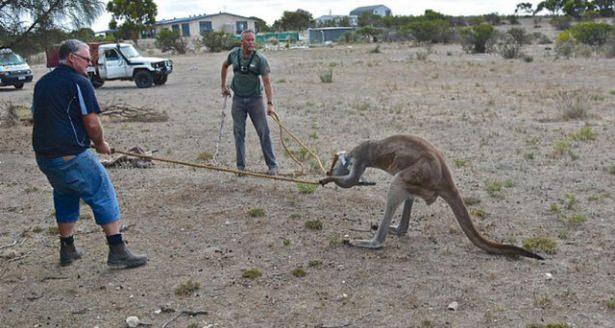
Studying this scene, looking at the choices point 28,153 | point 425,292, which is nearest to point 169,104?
point 28,153

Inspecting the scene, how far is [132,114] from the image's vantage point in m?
15.6

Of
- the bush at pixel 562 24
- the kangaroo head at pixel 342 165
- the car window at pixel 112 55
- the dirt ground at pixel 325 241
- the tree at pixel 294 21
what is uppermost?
the tree at pixel 294 21

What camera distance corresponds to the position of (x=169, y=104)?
18.8m

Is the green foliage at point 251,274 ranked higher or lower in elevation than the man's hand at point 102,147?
lower

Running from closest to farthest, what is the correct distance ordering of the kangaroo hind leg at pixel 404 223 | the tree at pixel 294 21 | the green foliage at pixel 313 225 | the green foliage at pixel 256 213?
the kangaroo hind leg at pixel 404 223, the green foliage at pixel 313 225, the green foliage at pixel 256 213, the tree at pixel 294 21

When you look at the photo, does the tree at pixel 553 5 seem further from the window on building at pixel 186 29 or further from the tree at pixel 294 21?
the window on building at pixel 186 29

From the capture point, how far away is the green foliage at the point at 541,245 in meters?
6.39

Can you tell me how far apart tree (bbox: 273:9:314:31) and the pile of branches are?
73219 millimetres

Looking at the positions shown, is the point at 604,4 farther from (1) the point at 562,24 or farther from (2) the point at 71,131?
(2) the point at 71,131

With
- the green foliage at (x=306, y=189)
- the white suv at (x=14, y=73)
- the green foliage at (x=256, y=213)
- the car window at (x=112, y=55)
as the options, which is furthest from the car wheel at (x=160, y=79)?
the green foliage at (x=256, y=213)

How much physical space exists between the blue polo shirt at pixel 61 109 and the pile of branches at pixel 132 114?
991 cm

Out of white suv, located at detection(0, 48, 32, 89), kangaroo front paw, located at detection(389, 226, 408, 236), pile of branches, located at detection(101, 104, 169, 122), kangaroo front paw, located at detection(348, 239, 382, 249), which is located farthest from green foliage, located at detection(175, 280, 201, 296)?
white suv, located at detection(0, 48, 32, 89)

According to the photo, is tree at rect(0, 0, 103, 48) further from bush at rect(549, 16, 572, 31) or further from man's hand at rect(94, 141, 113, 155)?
bush at rect(549, 16, 572, 31)

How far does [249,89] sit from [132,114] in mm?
A: 7320
